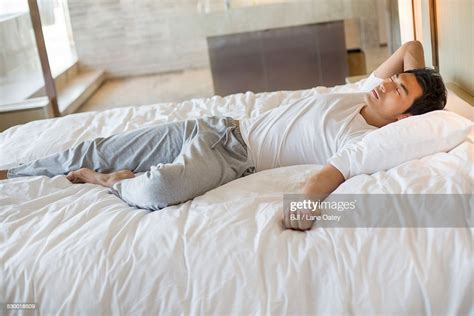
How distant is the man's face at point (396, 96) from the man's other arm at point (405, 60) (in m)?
0.37

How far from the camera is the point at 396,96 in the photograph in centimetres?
172

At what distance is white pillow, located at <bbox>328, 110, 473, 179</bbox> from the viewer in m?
1.51

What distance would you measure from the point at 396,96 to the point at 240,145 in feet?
1.60

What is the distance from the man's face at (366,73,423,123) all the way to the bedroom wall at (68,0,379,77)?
2.49 meters

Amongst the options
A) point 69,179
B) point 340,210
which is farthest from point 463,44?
point 69,179

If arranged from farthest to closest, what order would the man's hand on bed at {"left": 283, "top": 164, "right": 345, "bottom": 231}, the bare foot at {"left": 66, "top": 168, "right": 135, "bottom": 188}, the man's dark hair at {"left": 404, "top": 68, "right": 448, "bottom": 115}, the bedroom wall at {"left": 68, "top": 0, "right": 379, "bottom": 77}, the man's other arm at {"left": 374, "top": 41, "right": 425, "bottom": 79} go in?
the bedroom wall at {"left": 68, "top": 0, "right": 379, "bottom": 77} → the man's other arm at {"left": 374, "top": 41, "right": 425, "bottom": 79} → the bare foot at {"left": 66, "top": 168, "right": 135, "bottom": 188} → the man's dark hair at {"left": 404, "top": 68, "right": 448, "bottom": 115} → the man's hand on bed at {"left": 283, "top": 164, "right": 345, "bottom": 231}

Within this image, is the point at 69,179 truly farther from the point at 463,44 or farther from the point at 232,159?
the point at 463,44

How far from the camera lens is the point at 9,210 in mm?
1622

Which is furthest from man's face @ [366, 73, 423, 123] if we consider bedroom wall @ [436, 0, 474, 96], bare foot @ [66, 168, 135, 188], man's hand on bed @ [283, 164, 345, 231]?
bare foot @ [66, 168, 135, 188]

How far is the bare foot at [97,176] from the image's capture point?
6.05ft
